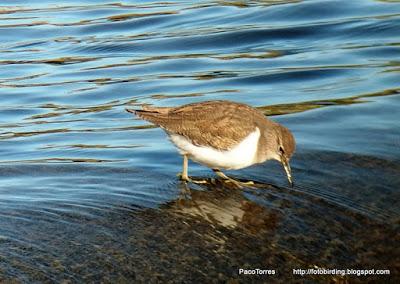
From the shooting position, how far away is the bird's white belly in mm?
7934

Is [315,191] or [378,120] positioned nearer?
[315,191]

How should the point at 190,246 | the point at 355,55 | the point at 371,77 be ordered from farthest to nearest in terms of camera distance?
the point at 355,55 → the point at 371,77 → the point at 190,246

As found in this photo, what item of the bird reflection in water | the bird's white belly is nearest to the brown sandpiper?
the bird's white belly

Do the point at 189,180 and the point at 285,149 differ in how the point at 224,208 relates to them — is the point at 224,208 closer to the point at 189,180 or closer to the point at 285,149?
the point at 189,180

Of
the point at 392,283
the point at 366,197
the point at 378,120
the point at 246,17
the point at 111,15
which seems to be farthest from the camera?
the point at 111,15

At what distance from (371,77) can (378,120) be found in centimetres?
250

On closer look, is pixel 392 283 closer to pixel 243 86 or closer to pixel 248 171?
pixel 248 171

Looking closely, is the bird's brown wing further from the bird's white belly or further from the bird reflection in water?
the bird reflection in water

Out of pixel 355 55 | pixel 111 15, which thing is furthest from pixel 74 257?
pixel 111 15

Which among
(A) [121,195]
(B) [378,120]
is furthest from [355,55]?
(A) [121,195]

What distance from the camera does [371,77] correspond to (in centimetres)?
1210

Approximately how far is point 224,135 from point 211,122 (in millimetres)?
179

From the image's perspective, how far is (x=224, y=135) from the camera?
8031mm

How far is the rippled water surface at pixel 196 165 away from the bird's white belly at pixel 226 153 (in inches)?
10.0
